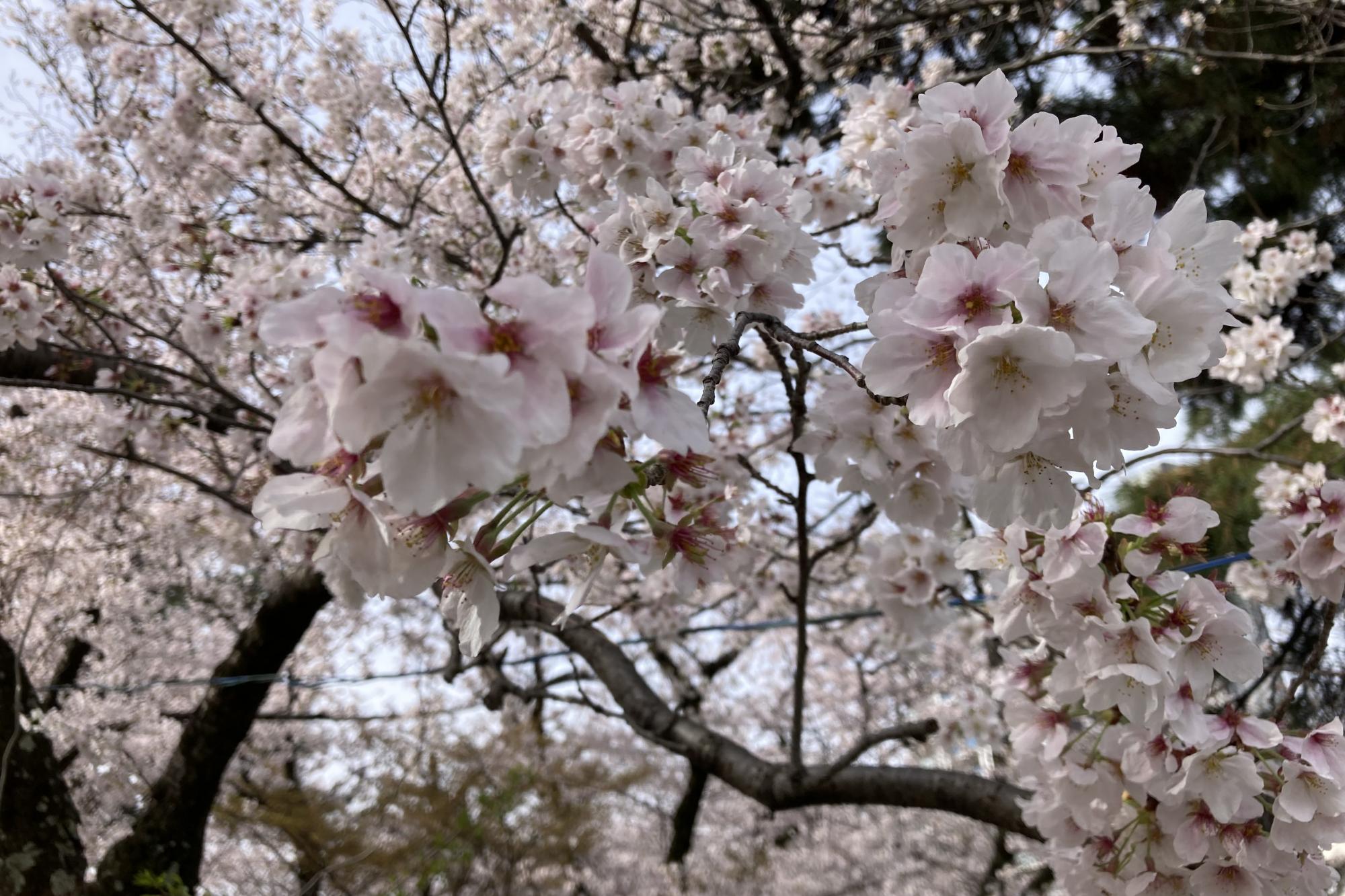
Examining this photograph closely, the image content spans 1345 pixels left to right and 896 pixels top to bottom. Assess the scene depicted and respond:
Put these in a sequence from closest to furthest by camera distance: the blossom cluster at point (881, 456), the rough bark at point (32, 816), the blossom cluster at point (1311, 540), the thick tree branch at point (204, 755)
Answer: the blossom cluster at point (881, 456)
the blossom cluster at point (1311, 540)
the rough bark at point (32, 816)
the thick tree branch at point (204, 755)

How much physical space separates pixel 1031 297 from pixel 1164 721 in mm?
982

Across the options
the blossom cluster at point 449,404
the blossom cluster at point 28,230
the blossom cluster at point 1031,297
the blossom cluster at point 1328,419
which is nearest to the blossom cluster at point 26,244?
the blossom cluster at point 28,230

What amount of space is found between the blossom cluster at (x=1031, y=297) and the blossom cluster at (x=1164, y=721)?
0.44m

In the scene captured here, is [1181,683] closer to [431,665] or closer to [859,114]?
[859,114]

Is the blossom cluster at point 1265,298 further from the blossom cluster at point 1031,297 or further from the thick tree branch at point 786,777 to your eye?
the blossom cluster at point 1031,297

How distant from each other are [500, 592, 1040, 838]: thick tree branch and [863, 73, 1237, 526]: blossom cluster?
1594mm

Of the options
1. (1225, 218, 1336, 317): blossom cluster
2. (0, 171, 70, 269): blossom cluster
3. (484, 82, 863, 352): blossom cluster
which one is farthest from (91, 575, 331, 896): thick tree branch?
(1225, 218, 1336, 317): blossom cluster

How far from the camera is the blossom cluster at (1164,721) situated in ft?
4.06

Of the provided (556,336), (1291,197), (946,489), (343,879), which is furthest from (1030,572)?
(1291,197)

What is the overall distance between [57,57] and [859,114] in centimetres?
531

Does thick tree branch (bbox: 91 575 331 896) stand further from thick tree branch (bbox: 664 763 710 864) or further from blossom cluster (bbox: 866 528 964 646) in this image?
thick tree branch (bbox: 664 763 710 864)

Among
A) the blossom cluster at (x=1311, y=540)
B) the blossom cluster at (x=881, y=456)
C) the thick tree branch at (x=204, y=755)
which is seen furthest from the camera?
the thick tree branch at (x=204, y=755)

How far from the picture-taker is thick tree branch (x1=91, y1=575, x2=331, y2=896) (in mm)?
3541

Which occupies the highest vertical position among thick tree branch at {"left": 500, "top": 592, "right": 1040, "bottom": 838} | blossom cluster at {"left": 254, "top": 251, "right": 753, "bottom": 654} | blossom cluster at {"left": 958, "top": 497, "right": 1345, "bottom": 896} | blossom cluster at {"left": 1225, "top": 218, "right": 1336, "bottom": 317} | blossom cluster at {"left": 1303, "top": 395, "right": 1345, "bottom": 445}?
blossom cluster at {"left": 1225, "top": 218, "right": 1336, "bottom": 317}
